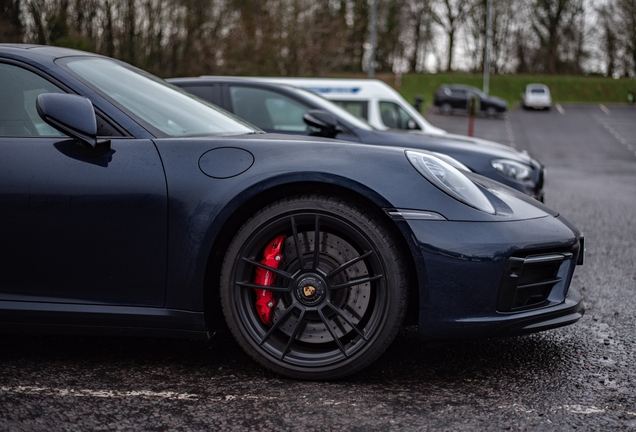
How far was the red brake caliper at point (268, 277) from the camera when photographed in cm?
299

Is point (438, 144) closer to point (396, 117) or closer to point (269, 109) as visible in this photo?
point (269, 109)

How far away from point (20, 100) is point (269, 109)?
4652 millimetres

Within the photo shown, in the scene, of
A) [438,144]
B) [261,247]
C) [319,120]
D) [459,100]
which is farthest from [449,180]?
[459,100]

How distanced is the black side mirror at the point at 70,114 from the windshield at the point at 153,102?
247mm

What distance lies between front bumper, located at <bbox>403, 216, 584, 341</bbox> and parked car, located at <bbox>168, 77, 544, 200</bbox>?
333cm

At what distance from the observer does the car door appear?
2.94 m

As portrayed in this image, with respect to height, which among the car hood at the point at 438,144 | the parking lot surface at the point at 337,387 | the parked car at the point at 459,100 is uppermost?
the parked car at the point at 459,100

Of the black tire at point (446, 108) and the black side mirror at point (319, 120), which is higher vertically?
the black tire at point (446, 108)

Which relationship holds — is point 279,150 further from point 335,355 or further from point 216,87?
point 216,87

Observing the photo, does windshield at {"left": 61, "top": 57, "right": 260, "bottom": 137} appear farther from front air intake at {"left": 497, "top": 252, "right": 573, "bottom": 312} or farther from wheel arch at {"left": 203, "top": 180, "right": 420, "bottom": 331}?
front air intake at {"left": 497, "top": 252, "right": 573, "bottom": 312}

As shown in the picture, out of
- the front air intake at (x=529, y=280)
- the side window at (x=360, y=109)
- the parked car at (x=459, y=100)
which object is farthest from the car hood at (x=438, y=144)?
the parked car at (x=459, y=100)

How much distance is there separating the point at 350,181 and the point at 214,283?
693 millimetres

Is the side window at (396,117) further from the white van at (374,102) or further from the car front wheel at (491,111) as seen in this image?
the car front wheel at (491,111)

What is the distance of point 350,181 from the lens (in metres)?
2.90
